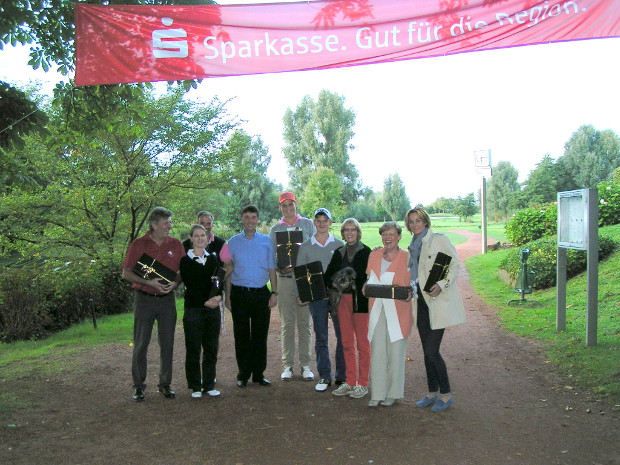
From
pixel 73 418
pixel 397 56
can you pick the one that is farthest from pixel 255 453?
pixel 397 56

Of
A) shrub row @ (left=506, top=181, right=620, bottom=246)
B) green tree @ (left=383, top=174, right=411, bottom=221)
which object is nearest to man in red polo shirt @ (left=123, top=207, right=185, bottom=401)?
shrub row @ (left=506, top=181, right=620, bottom=246)

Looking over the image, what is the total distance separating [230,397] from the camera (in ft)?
22.0

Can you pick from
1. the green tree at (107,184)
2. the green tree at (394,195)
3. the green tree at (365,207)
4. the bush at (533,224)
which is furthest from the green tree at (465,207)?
the green tree at (107,184)

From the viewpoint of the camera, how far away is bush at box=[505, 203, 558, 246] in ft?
75.7

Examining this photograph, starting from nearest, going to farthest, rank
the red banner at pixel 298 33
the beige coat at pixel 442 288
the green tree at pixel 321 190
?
the red banner at pixel 298 33 → the beige coat at pixel 442 288 → the green tree at pixel 321 190

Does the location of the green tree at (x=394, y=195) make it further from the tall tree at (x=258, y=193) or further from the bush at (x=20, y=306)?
the bush at (x=20, y=306)

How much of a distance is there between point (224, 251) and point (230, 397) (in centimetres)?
162

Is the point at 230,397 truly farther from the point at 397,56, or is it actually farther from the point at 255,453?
the point at 397,56

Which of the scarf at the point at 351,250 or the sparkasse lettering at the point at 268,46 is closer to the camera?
the sparkasse lettering at the point at 268,46

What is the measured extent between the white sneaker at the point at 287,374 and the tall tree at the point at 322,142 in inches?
2127

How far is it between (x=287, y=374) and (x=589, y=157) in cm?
7274

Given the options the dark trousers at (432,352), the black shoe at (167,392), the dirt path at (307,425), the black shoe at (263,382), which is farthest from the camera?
the black shoe at (263,382)

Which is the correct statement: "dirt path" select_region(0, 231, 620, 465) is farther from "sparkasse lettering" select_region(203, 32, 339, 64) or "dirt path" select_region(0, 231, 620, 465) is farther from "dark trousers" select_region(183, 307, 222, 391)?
"sparkasse lettering" select_region(203, 32, 339, 64)

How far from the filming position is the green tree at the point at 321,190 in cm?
5725
